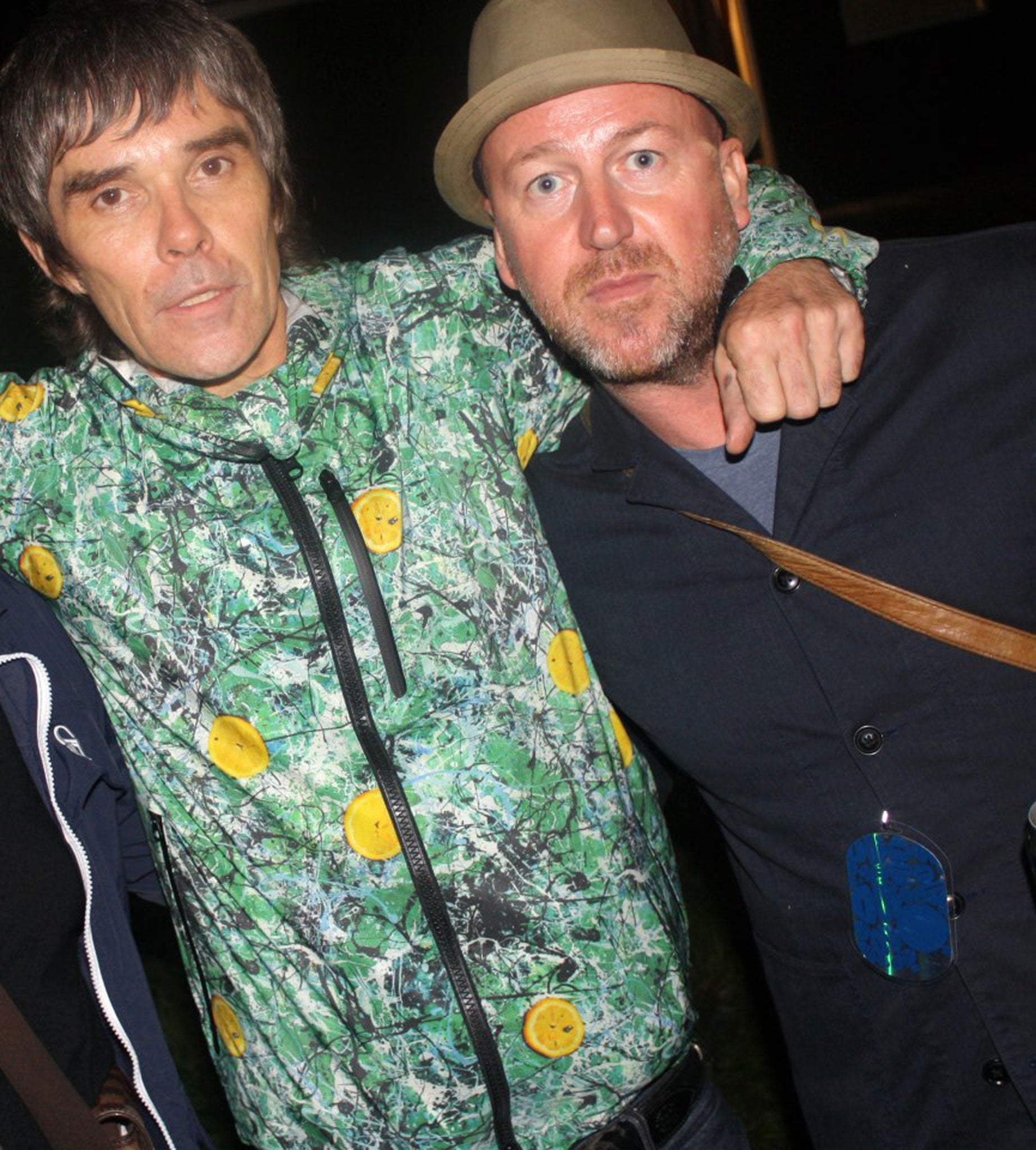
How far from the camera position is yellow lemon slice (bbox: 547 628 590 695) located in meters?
1.82

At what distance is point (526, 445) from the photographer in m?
1.97

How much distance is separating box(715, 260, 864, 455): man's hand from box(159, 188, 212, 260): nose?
733 millimetres

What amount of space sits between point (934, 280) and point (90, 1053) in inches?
58.5

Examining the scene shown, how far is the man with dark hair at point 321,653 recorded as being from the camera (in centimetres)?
171

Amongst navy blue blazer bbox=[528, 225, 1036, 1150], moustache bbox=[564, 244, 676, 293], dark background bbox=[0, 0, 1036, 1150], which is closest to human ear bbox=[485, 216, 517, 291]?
moustache bbox=[564, 244, 676, 293]

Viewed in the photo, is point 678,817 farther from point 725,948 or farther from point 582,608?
point 582,608

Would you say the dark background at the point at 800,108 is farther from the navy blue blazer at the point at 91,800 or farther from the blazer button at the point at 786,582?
the blazer button at the point at 786,582

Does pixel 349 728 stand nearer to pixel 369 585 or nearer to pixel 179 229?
pixel 369 585

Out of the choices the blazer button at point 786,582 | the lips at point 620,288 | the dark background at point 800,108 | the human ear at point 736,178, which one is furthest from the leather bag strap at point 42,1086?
the dark background at point 800,108

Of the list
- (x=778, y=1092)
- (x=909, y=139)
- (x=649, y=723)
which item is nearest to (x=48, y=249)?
(x=649, y=723)

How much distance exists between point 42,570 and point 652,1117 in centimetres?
116

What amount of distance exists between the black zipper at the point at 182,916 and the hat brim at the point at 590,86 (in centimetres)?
111

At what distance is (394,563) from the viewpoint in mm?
1732

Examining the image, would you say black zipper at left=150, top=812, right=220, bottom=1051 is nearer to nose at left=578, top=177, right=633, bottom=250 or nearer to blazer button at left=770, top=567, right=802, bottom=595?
blazer button at left=770, top=567, right=802, bottom=595
